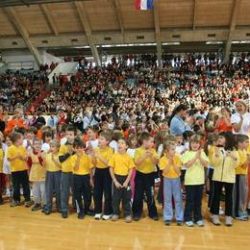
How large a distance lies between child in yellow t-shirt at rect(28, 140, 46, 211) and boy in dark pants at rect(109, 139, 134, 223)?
128 centimetres

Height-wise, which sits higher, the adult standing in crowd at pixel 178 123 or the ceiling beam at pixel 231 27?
the ceiling beam at pixel 231 27

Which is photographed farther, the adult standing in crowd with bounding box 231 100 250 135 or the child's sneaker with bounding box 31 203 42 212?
the adult standing in crowd with bounding box 231 100 250 135

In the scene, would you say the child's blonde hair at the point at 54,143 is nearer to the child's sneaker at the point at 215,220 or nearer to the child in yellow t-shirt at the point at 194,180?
the child in yellow t-shirt at the point at 194,180

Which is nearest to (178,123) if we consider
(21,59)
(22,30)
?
(22,30)

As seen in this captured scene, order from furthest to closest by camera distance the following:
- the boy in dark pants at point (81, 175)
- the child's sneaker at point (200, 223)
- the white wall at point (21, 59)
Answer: the white wall at point (21, 59)
the boy in dark pants at point (81, 175)
the child's sneaker at point (200, 223)

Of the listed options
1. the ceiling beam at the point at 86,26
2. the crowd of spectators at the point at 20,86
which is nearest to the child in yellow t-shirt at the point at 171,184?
the ceiling beam at the point at 86,26

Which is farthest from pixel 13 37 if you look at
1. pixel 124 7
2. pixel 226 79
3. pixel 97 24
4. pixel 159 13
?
pixel 226 79

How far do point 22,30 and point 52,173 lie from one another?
18585mm

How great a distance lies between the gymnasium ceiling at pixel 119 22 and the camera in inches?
795

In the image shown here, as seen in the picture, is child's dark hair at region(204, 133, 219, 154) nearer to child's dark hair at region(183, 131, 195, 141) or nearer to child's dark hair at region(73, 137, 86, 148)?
child's dark hair at region(183, 131, 195, 141)

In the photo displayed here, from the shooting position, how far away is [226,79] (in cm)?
2067

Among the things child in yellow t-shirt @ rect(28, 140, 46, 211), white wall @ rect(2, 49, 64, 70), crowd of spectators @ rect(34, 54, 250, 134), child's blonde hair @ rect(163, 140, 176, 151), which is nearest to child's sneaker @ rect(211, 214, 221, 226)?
child's blonde hair @ rect(163, 140, 176, 151)

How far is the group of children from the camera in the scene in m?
5.72

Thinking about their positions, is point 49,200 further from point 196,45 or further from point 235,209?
point 196,45
